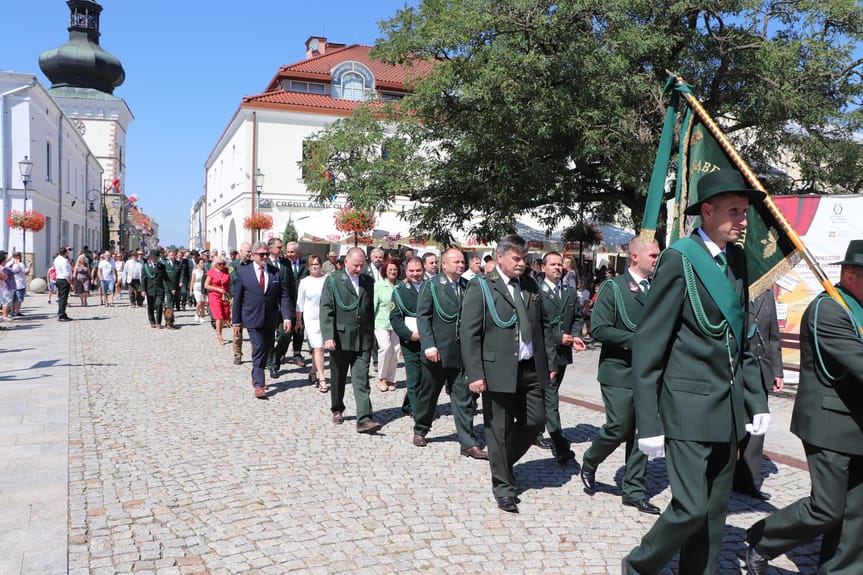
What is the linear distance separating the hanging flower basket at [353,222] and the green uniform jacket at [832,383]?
51.7 ft

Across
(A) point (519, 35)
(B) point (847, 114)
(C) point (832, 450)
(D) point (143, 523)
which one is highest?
(A) point (519, 35)

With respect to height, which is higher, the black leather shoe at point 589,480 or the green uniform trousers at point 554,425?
the green uniform trousers at point 554,425

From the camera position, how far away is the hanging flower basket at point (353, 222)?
62.6ft

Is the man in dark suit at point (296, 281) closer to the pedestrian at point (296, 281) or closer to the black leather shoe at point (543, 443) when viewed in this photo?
the pedestrian at point (296, 281)

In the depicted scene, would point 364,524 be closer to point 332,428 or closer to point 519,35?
point 332,428

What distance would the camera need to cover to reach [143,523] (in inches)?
181

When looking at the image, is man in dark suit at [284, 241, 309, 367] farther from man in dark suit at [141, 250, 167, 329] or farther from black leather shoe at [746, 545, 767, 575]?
black leather shoe at [746, 545, 767, 575]

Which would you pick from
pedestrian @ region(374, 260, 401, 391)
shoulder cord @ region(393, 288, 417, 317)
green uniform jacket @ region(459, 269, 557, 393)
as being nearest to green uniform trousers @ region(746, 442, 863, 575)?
green uniform jacket @ region(459, 269, 557, 393)

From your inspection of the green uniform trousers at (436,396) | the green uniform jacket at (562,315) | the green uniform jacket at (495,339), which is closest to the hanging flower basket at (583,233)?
the green uniform jacket at (562,315)

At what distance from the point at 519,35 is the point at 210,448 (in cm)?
885

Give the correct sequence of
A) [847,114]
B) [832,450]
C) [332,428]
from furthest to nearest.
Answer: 1. [847,114]
2. [332,428]
3. [832,450]

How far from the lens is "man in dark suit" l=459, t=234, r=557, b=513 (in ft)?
16.4

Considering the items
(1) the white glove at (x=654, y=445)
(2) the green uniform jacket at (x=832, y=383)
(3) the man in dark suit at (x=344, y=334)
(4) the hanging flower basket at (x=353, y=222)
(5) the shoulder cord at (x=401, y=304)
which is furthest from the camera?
(4) the hanging flower basket at (x=353, y=222)

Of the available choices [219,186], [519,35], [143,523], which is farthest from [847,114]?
[219,186]
